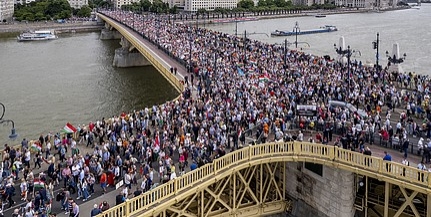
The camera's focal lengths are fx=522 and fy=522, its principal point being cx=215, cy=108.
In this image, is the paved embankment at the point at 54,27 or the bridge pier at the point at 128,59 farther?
the paved embankment at the point at 54,27

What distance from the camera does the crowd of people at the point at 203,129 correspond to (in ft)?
62.7

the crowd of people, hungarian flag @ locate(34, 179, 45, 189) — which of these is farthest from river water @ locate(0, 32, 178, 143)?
hungarian flag @ locate(34, 179, 45, 189)

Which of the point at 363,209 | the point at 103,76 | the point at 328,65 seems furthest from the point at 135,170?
the point at 103,76

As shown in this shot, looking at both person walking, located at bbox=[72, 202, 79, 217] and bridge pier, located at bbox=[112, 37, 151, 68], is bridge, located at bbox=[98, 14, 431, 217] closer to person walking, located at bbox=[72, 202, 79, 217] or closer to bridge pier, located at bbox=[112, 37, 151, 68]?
person walking, located at bbox=[72, 202, 79, 217]

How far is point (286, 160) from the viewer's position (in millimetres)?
20891

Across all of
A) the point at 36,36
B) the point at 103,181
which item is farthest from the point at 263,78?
the point at 36,36

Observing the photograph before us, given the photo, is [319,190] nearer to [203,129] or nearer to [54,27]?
[203,129]

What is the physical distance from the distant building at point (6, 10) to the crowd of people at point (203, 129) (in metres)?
151

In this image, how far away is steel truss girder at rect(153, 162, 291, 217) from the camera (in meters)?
19.9

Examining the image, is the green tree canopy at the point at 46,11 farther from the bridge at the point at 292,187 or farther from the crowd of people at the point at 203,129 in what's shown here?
the bridge at the point at 292,187

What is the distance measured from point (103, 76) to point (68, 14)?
115 meters

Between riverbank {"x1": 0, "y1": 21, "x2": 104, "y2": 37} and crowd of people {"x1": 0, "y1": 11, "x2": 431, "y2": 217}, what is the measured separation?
110340 mm

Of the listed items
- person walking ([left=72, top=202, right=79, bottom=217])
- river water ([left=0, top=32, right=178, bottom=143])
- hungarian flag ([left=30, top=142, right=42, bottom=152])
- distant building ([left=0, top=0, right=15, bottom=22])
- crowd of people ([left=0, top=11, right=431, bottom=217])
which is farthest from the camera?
distant building ([left=0, top=0, right=15, bottom=22])

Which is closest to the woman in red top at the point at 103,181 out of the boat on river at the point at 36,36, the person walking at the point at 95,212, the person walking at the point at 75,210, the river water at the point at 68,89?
the person walking at the point at 75,210
